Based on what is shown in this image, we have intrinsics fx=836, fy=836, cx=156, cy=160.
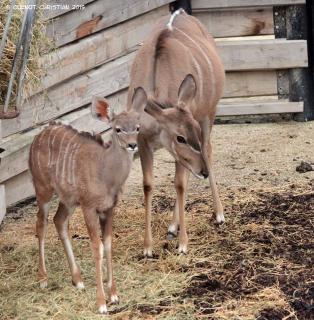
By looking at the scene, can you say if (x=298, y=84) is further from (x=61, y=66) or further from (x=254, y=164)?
(x=61, y=66)

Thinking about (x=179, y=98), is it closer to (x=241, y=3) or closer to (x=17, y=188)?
(x=17, y=188)

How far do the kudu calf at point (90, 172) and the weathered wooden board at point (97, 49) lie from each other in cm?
118

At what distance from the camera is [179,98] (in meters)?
4.68

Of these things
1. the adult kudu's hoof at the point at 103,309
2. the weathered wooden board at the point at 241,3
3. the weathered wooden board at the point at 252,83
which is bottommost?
the adult kudu's hoof at the point at 103,309

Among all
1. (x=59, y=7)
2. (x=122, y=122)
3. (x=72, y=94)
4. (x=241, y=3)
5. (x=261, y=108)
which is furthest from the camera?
(x=261, y=108)

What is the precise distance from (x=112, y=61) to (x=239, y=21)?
1.56 m

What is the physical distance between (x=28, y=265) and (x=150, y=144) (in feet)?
3.23

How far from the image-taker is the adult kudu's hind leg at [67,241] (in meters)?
4.35

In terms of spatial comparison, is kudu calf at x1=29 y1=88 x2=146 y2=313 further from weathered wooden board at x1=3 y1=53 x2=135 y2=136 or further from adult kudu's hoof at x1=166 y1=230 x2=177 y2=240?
weathered wooden board at x1=3 y1=53 x2=135 y2=136

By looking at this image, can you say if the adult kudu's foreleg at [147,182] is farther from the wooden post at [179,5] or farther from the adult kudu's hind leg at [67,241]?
the wooden post at [179,5]

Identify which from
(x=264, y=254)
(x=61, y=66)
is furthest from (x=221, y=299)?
(x=61, y=66)

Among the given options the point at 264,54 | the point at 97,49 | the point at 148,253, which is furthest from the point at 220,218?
the point at 264,54

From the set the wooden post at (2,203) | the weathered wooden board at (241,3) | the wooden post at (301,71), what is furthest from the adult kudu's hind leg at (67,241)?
the wooden post at (301,71)

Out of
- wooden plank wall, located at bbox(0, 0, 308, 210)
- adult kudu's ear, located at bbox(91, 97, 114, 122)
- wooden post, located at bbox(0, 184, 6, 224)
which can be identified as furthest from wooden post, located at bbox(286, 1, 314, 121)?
adult kudu's ear, located at bbox(91, 97, 114, 122)
